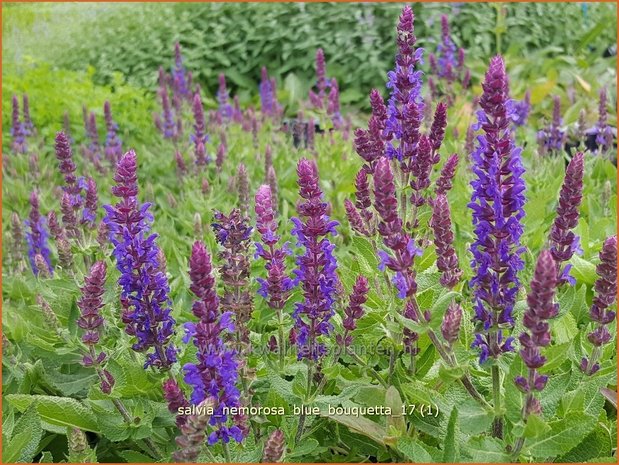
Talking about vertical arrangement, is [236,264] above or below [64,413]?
above

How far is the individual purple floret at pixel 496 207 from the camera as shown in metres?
2.04

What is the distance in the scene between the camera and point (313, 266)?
227 centimetres

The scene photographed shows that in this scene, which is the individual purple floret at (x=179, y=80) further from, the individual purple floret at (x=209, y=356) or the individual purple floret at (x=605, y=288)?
the individual purple floret at (x=605, y=288)

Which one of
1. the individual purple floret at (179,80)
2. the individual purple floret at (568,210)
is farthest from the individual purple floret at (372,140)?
the individual purple floret at (179,80)

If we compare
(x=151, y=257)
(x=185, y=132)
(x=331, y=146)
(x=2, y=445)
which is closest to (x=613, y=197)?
(x=331, y=146)

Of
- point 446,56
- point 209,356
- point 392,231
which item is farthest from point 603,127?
point 209,356

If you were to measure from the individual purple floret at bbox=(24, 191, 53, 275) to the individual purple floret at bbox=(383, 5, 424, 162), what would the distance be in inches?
85.5

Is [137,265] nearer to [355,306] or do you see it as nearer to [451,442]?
[355,306]

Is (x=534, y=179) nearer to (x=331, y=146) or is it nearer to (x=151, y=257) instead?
(x=331, y=146)

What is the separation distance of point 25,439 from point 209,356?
2.41 ft

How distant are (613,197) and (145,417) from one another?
10.8ft

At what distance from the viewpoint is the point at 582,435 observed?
2.10 metres

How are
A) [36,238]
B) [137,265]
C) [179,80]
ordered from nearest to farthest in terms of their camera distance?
1. [137,265]
2. [36,238]
3. [179,80]

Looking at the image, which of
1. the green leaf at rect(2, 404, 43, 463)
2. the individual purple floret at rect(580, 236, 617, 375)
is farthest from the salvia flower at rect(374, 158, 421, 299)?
the green leaf at rect(2, 404, 43, 463)
